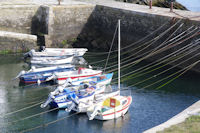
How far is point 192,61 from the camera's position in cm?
3102

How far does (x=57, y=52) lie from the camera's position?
36.0m

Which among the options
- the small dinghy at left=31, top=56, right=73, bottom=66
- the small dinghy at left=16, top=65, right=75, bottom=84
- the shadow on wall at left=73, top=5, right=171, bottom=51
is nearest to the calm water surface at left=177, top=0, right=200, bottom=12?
the shadow on wall at left=73, top=5, right=171, bottom=51

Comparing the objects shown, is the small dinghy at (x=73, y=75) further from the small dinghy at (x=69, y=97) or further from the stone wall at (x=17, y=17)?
the stone wall at (x=17, y=17)

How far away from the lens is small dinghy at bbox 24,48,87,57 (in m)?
35.2

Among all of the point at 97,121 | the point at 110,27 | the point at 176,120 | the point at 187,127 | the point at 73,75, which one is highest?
the point at 110,27

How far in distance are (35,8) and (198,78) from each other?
58.7ft

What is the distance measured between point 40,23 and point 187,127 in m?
26.2

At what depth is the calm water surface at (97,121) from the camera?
2180 cm

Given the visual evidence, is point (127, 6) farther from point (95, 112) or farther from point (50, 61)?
point (95, 112)

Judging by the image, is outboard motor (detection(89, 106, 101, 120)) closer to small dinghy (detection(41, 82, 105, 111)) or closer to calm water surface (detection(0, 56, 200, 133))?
calm water surface (detection(0, 56, 200, 133))

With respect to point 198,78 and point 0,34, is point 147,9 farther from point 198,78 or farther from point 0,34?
point 0,34

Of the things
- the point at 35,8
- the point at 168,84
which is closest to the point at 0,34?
the point at 35,8

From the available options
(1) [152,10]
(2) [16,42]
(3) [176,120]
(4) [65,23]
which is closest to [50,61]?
(2) [16,42]

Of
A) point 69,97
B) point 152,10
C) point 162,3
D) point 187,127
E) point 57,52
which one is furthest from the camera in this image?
point 162,3
